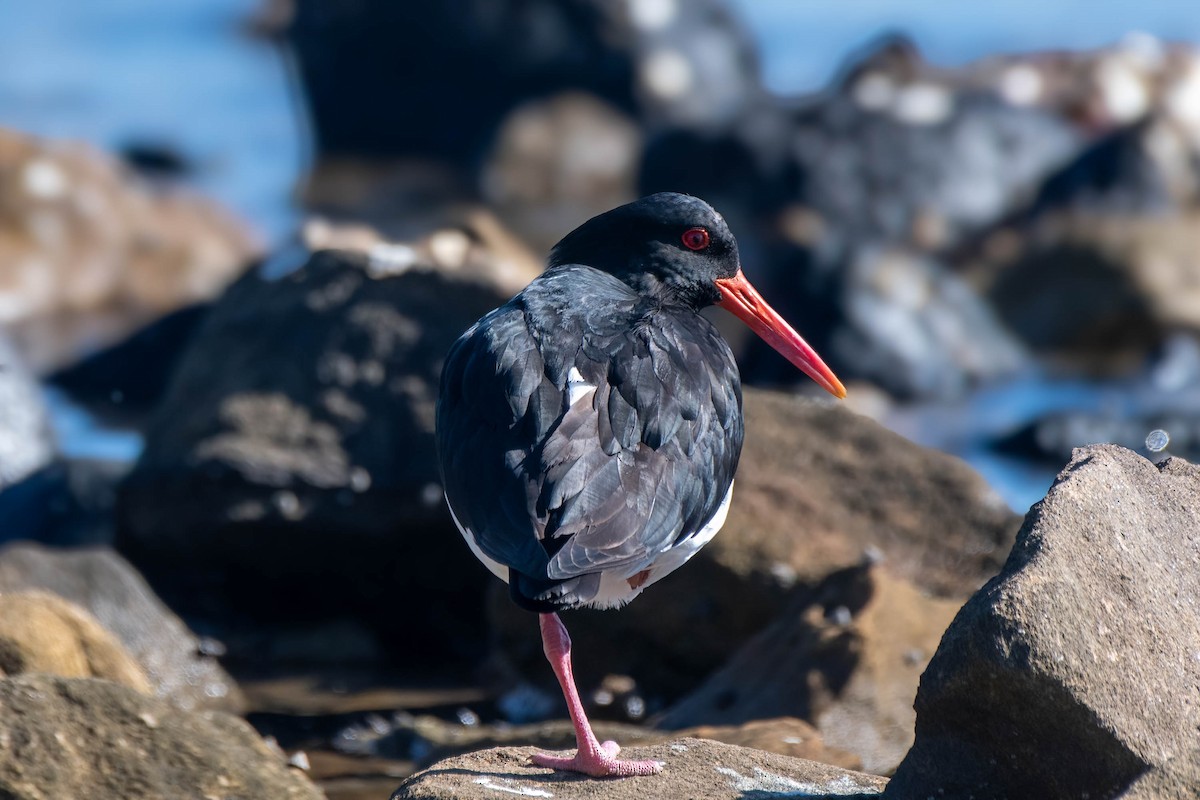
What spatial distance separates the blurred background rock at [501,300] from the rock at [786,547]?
16 millimetres

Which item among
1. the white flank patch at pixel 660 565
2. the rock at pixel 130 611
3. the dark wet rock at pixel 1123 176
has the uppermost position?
the dark wet rock at pixel 1123 176

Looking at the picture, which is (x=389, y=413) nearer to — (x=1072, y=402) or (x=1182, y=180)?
(x=1072, y=402)

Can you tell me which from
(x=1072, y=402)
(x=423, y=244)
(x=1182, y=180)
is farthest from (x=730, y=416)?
(x=1182, y=180)

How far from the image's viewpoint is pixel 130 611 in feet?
21.7

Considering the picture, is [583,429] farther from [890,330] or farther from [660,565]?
[890,330]

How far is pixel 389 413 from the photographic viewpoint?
24.4ft

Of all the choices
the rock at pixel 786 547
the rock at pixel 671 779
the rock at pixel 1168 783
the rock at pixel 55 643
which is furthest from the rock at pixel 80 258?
the rock at pixel 1168 783

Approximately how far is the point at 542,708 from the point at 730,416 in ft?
7.54

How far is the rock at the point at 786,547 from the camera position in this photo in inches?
252

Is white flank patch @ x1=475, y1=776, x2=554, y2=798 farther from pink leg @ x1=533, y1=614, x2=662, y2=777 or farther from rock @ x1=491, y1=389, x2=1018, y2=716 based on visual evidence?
rock @ x1=491, y1=389, x2=1018, y2=716

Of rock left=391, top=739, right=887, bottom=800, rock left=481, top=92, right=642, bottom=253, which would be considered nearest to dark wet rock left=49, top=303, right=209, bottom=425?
rock left=481, top=92, right=642, bottom=253

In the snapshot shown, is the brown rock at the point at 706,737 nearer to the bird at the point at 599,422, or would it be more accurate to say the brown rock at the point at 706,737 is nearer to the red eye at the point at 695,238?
the bird at the point at 599,422

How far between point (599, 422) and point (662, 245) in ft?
3.56

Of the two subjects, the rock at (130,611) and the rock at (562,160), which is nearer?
the rock at (130,611)
